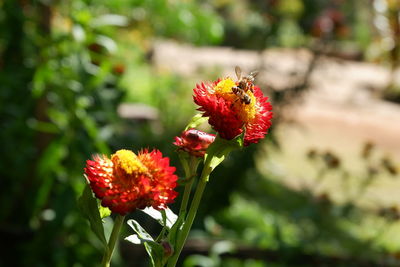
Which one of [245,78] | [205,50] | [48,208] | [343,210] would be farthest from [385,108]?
[245,78]

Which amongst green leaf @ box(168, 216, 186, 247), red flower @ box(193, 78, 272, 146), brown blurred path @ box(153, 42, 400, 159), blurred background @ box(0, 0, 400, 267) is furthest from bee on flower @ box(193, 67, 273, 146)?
brown blurred path @ box(153, 42, 400, 159)

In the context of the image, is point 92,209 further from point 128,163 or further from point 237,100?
point 237,100

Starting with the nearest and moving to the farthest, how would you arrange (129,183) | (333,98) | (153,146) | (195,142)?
(129,183)
(195,142)
(153,146)
(333,98)

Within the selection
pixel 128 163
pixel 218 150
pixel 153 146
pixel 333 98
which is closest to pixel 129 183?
pixel 128 163

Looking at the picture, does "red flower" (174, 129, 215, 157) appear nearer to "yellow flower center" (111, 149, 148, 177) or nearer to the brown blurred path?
"yellow flower center" (111, 149, 148, 177)

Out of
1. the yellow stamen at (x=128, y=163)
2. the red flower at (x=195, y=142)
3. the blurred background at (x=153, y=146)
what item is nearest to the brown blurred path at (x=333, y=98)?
the blurred background at (x=153, y=146)
